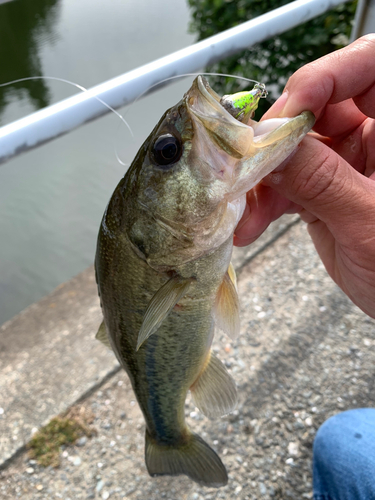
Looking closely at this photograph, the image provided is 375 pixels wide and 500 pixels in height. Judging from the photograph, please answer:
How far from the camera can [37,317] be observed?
2.97m

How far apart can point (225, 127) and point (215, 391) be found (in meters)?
0.97

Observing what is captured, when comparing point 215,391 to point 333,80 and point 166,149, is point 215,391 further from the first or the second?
point 333,80

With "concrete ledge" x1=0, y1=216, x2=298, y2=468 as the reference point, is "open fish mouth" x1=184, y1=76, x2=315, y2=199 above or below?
above

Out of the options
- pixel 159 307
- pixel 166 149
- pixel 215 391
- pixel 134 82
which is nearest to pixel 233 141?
pixel 166 149

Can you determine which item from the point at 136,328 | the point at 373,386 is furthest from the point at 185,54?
the point at 373,386

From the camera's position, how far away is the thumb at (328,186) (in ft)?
3.93

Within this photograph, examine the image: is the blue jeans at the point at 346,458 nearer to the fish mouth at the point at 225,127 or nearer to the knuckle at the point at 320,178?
the knuckle at the point at 320,178

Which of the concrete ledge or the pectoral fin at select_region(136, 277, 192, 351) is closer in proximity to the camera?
the pectoral fin at select_region(136, 277, 192, 351)

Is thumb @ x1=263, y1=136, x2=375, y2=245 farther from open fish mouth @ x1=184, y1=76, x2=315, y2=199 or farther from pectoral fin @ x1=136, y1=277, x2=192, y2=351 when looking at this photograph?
pectoral fin @ x1=136, y1=277, x2=192, y2=351

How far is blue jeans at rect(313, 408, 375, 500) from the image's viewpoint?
171 centimetres

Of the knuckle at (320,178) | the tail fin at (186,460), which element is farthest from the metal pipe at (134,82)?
the tail fin at (186,460)

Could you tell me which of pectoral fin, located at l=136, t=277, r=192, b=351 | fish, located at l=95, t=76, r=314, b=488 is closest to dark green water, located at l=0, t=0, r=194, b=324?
fish, located at l=95, t=76, r=314, b=488

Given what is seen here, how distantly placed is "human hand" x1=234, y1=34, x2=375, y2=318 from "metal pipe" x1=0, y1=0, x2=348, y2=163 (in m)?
0.59

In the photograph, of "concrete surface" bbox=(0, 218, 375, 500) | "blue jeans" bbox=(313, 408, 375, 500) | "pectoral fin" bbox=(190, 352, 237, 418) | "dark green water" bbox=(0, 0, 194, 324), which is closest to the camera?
"pectoral fin" bbox=(190, 352, 237, 418)
